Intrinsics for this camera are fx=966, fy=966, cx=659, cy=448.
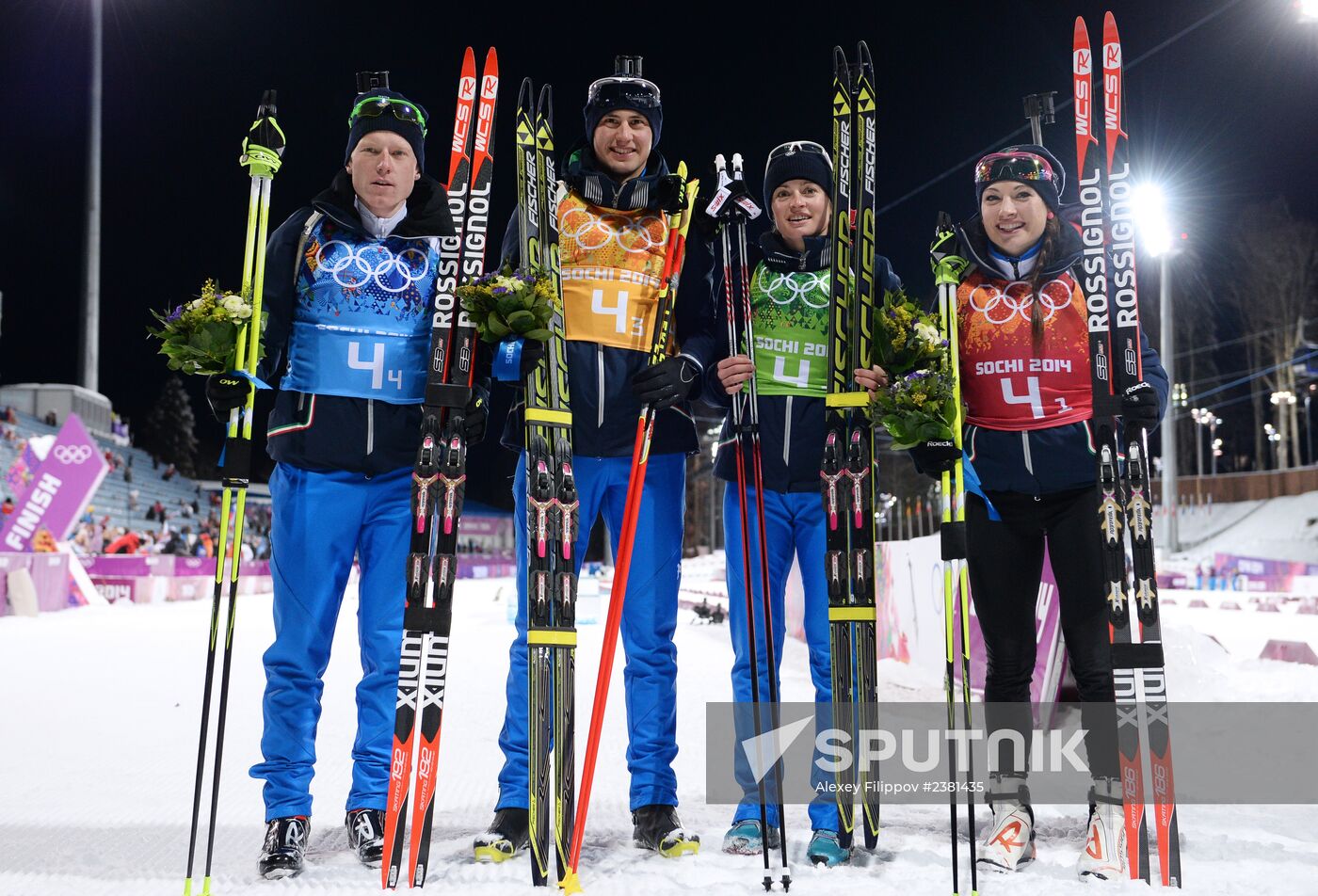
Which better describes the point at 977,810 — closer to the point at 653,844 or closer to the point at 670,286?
the point at 653,844

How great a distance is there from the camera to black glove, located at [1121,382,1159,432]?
2.93 meters

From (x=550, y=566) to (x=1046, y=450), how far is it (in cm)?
161

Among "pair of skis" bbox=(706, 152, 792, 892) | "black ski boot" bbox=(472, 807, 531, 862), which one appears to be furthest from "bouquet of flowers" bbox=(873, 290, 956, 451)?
"black ski boot" bbox=(472, 807, 531, 862)

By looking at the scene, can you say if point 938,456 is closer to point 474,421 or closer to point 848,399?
point 848,399

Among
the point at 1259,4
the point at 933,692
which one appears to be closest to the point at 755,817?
the point at 933,692

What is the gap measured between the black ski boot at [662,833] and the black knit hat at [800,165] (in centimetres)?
212

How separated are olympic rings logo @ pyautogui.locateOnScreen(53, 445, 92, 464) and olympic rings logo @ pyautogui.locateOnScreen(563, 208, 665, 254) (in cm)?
1391

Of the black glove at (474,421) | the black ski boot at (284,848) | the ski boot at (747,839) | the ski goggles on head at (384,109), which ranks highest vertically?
the ski goggles on head at (384,109)

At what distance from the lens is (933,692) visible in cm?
622

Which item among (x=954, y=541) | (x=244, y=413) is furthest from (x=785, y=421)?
(x=244, y=413)

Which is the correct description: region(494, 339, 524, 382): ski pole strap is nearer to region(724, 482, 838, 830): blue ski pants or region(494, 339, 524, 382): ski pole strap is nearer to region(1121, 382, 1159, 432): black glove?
region(724, 482, 838, 830): blue ski pants

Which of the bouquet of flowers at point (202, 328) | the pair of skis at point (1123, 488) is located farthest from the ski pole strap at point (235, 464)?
the pair of skis at point (1123, 488)

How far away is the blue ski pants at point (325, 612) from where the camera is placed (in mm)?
2889

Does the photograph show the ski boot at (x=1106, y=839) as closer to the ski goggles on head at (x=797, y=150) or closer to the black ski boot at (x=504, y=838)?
the black ski boot at (x=504, y=838)
